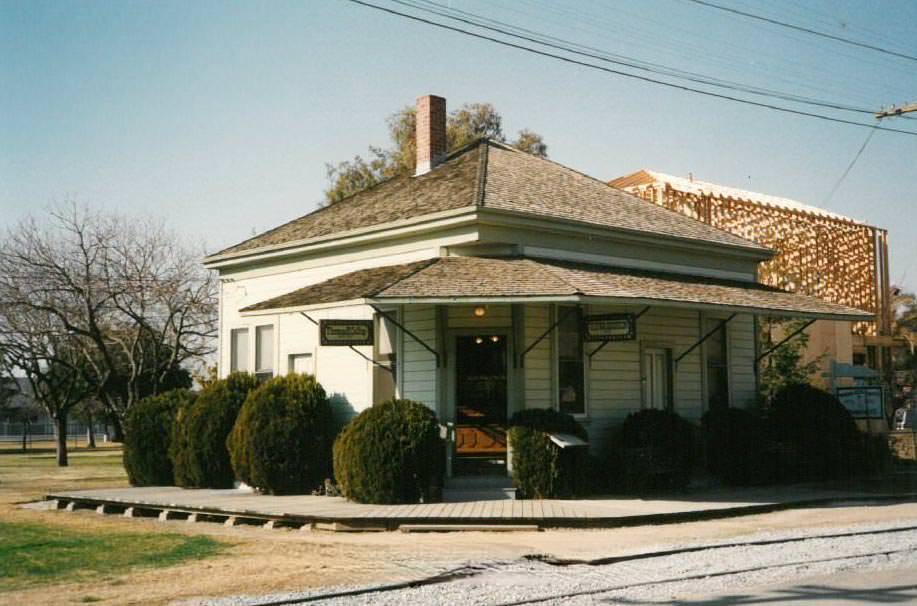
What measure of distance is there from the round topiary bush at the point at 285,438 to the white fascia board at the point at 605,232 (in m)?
4.68

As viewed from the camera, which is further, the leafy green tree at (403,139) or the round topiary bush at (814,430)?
the leafy green tree at (403,139)

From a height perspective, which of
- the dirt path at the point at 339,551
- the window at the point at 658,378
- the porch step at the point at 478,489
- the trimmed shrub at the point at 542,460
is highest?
the window at the point at 658,378

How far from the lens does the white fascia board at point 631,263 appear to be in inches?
738

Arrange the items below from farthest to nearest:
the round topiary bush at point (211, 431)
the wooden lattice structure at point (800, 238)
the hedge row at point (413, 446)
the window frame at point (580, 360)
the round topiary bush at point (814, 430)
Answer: the wooden lattice structure at point (800, 238), the round topiary bush at point (814, 430), the round topiary bush at point (211, 431), the window frame at point (580, 360), the hedge row at point (413, 446)

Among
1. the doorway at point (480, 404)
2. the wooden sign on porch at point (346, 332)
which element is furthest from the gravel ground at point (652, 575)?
the wooden sign on porch at point (346, 332)

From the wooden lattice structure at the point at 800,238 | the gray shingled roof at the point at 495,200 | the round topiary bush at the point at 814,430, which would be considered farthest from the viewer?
the wooden lattice structure at the point at 800,238

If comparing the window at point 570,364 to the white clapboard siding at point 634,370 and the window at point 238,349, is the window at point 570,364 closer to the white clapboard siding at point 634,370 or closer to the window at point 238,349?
the white clapboard siding at point 634,370

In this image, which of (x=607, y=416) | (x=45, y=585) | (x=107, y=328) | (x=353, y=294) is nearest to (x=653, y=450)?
(x=607, y=416)

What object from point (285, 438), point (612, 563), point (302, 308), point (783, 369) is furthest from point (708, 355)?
point (612, 563)

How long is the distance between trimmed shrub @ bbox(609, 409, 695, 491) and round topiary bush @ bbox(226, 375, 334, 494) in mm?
5364

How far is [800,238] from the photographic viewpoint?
112 feet

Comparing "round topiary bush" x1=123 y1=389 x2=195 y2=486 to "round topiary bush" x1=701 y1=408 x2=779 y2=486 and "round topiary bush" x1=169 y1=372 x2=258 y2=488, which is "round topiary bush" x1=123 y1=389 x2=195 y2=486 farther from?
"round topiary bush" x1=701 y1=408 x2=779 y2=486

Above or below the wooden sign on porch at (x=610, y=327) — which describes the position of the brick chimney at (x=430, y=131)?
above

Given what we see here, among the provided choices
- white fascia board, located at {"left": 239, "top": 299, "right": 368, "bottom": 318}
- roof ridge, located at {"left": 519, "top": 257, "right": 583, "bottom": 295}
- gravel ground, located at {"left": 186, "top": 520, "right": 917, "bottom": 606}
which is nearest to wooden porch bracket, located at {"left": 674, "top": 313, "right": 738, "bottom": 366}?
roof ridge, located at {"left": 519, "top": 257, "right": 583, "bottom": 295}
